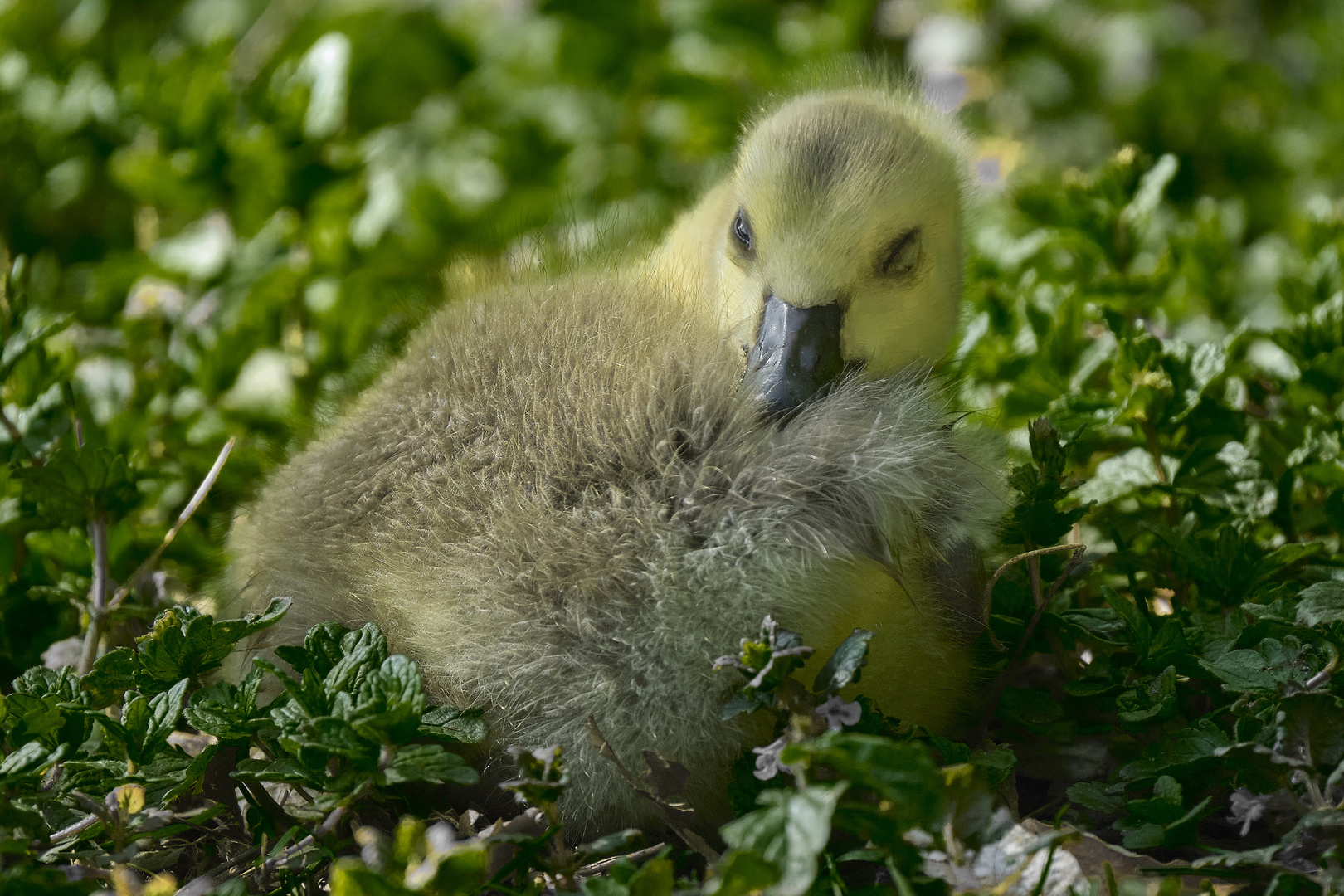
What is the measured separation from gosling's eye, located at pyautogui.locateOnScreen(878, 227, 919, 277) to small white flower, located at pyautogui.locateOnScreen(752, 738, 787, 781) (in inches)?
30.7

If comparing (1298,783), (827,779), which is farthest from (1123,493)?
(827,779)

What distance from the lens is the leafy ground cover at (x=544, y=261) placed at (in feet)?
3.72

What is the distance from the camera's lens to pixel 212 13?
12.8ft

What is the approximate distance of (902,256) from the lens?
165cm

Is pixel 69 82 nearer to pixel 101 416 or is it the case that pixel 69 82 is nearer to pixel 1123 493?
pixel 101 416


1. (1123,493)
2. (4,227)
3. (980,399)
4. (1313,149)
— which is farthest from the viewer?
(1313,149)

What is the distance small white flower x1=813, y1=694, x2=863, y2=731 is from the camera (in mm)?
1140

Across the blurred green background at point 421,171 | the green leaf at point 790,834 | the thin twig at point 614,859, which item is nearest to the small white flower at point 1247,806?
the green leaf at point 790,834

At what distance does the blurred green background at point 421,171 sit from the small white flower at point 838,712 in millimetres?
837

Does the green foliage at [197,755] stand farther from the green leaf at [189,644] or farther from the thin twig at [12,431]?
the thin twig at [12,431]

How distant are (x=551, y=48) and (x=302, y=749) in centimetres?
284

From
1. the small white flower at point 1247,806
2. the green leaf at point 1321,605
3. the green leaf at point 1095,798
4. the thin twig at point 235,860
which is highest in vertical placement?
the thin twig at point 235,860

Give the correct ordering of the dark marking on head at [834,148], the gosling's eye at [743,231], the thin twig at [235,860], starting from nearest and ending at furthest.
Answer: the thin twig at [235,860] < the dark marking on head at [834,148] < the gosling's eye at [743,231]

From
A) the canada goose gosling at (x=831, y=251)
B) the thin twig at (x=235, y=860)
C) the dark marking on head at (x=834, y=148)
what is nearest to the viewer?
the thin twig at (x=235, y=860)
